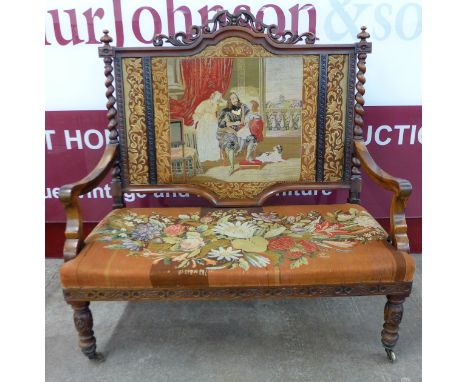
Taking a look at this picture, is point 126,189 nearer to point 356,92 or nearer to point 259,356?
point 259,356

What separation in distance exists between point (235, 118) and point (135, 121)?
0.49 metres

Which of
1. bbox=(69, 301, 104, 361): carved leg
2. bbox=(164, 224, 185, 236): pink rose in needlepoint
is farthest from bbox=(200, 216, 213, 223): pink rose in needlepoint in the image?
bbox=(69, 301, 104, 361): carved leg

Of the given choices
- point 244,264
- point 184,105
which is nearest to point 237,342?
point 244,264

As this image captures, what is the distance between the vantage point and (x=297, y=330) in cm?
186

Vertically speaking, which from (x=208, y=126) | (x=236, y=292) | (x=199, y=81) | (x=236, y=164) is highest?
(x=199, y=81)

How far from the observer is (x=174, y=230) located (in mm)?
1710

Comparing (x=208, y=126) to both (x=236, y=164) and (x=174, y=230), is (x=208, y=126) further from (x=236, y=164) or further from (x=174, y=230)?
(x=174, y=230)

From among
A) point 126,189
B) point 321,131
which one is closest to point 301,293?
point 321,131

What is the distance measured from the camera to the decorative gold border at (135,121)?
184 cm

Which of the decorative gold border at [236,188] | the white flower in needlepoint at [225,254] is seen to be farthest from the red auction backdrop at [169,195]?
the white flower in needlepoint at [225,254]

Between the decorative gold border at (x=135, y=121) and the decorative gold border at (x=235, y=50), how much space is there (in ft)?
1.03

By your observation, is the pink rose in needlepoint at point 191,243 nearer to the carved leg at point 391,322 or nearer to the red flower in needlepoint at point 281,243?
the red flower in needlepoint at point 281,243

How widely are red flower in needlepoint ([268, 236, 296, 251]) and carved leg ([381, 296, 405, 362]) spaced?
439 mm

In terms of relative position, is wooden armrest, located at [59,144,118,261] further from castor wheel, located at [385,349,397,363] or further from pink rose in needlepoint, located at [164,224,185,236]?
castor wheel, located at [385,349,397,363]
